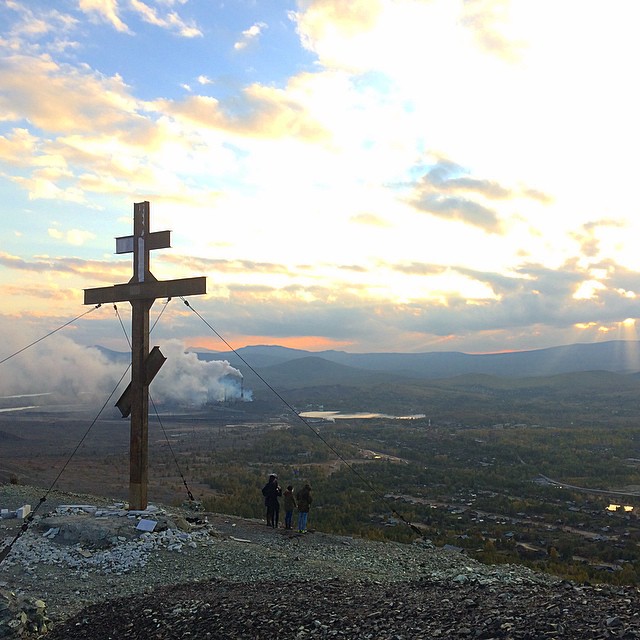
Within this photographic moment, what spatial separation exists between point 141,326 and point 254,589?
6716 mm

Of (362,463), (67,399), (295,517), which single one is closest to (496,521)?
(295,517)

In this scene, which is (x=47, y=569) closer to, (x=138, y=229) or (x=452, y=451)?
(x=138, y=229)

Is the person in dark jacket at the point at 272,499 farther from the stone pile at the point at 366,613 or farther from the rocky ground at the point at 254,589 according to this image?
the stone pile at the point at 366,613

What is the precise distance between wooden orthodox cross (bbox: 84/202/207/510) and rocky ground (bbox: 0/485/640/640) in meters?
1.06

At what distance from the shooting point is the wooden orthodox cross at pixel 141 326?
13.6 metres

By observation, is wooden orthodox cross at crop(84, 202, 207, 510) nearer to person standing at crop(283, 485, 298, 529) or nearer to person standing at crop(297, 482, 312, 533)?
person standing at crop(283, 485, 298, 529)

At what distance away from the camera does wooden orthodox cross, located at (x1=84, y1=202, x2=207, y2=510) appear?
13.6m

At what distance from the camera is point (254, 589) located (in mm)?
9359

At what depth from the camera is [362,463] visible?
4528cm

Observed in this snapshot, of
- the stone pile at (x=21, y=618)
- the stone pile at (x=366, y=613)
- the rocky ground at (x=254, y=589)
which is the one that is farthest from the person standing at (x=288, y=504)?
the stone pile at (x=21, y=618)

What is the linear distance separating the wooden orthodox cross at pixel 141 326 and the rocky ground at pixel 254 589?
1.06 m

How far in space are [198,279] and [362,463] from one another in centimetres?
3456

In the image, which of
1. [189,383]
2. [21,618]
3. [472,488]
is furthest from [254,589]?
[189,383]

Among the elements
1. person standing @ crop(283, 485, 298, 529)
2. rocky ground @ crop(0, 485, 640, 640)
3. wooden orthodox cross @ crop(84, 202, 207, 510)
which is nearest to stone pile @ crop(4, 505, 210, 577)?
rocky ground @ crop(0, 485, 640, 640)
